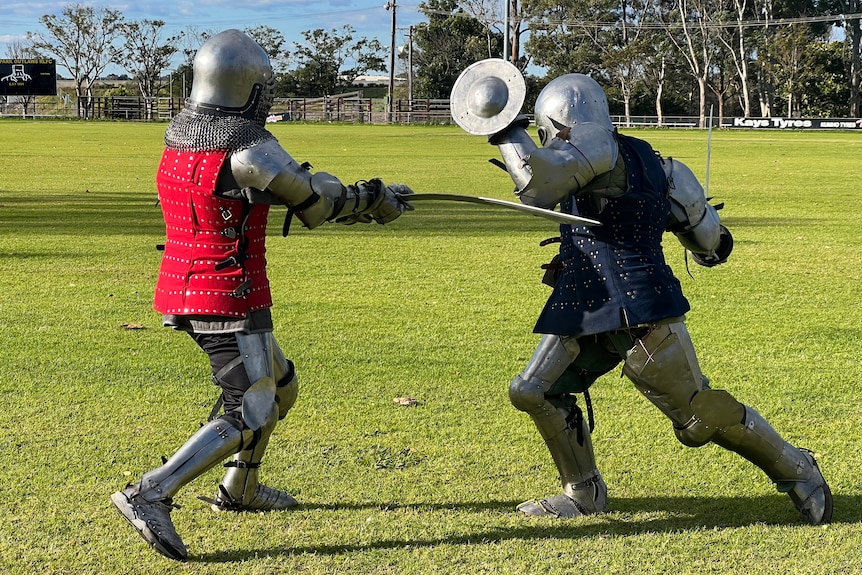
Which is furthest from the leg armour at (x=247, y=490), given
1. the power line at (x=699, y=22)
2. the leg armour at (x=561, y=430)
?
the power line at (x=699, y=22)

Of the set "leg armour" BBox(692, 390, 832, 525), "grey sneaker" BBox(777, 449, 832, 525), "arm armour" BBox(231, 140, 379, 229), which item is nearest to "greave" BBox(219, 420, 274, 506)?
"arm armour" BBox(231, 140, 379, 229)

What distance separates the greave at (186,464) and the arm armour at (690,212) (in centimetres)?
198

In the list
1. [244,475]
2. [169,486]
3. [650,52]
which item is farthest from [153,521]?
[650,52]

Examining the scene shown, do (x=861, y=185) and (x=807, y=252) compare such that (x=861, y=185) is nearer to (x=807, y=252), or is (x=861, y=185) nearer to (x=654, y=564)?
(x=807, y=252)

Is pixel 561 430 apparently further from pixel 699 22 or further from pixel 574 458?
pixel 699 22

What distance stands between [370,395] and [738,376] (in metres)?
2.22

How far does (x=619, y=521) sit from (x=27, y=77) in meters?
68.5

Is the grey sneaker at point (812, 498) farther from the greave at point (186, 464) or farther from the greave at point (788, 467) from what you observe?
the greave at point (186, 464)

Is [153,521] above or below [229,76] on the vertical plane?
below

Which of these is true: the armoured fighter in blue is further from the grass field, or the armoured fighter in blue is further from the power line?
the power line

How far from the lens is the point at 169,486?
388 cm

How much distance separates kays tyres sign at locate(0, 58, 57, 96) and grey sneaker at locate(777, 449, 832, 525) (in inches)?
2700

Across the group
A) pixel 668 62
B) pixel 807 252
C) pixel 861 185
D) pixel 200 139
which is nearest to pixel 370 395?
pixel 200 139

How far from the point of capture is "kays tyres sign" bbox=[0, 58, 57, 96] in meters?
66.0
